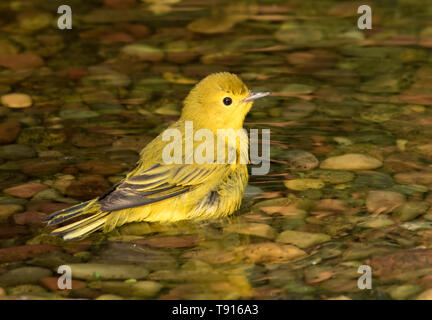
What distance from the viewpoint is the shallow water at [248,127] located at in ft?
16.1

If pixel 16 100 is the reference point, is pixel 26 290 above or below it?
below

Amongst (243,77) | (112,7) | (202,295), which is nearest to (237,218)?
(202,295)

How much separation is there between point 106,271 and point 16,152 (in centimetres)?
192

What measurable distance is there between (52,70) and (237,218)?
3264mm

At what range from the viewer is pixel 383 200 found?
5.71 meters

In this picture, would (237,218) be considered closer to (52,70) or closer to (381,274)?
(381,274)

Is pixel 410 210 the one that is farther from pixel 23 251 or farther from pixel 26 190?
pixel 26 190

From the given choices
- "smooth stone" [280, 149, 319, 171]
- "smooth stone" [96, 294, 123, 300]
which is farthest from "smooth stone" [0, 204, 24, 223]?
"smooth stone" [280, 149, 319, 171]

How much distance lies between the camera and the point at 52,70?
800cm

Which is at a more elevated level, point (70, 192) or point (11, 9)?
point (11, 9)

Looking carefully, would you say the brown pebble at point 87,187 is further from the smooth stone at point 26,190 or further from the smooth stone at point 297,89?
the smooth stone at point 297,89

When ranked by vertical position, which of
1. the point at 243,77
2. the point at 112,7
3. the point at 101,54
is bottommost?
the point at 243,77

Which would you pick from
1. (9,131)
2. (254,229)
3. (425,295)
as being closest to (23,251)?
(254,229)

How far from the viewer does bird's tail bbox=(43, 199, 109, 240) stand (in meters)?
5.16
